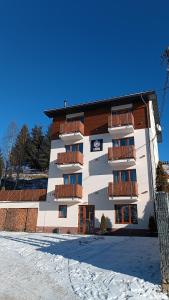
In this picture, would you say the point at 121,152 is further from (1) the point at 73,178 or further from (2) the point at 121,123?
(1) the point at 73,178

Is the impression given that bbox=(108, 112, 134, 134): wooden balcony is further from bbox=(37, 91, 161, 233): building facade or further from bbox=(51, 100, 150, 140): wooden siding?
bbox=(51, 100, 150, 140): wooden siding

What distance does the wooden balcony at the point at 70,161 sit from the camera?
77.2 ft

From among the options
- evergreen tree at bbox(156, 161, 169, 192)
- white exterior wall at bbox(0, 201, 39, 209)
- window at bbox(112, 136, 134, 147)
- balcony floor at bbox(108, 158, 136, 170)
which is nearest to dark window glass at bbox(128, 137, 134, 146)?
window at bbox(112, 136, 134, 147)

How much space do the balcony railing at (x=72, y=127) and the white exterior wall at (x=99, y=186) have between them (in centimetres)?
130

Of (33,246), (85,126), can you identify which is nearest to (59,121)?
(85,126)

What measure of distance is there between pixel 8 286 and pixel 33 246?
21.9ft

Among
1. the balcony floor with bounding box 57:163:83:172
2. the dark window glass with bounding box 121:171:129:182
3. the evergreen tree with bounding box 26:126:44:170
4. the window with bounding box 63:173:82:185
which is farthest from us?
the evergreen tree with bounding box 26:126:44:170

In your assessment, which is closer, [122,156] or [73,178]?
[122,156]

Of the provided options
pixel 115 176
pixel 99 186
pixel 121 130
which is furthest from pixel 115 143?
pixel 99 186

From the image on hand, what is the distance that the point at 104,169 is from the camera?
23.1 metres

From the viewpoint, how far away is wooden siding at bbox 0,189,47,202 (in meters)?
25.1

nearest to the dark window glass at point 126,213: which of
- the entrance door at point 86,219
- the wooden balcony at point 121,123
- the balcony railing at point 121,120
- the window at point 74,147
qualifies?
the entrance door at point 86,219

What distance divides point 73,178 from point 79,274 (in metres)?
15.6

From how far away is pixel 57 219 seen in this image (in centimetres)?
2355
